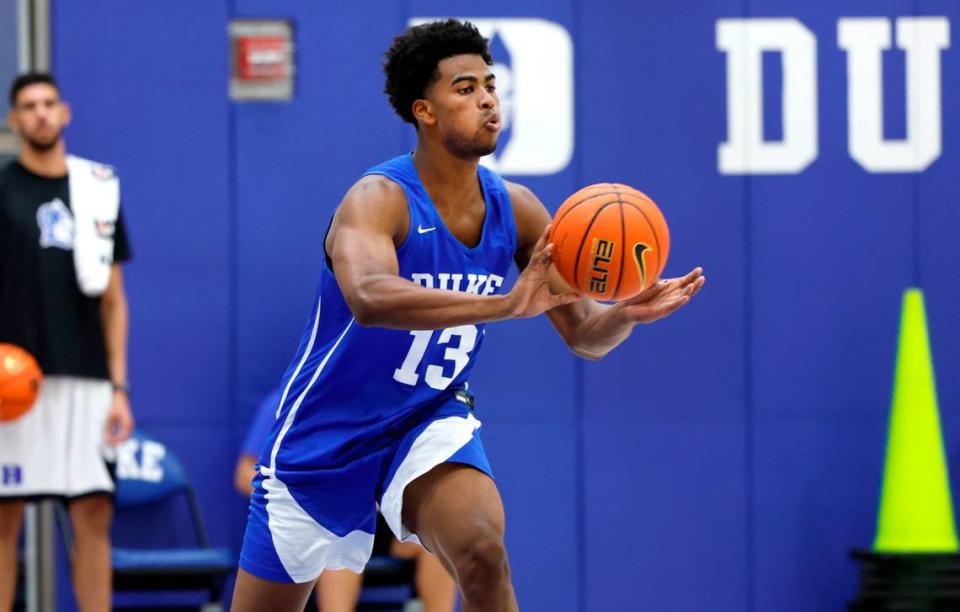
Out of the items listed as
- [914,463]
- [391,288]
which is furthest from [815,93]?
[391,288]

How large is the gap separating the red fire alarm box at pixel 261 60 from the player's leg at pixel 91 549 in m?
1.88

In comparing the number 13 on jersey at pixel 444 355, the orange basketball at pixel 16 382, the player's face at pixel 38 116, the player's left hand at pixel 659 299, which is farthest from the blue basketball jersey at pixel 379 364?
the player's face at pixel 38 116

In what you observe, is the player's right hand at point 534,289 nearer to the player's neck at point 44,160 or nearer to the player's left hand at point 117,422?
the player's left hand at point 117,422

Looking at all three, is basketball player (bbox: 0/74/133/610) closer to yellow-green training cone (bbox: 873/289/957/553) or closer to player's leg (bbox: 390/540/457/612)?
player's leg (bbox: 390/540/457/612)

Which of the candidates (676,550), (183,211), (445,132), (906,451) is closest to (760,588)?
(676,550)

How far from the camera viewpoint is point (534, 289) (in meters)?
3.33

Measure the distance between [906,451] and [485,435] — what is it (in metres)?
1.80

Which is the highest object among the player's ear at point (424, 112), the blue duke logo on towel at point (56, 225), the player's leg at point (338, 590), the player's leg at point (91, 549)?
the player's ear at point (424, 112)

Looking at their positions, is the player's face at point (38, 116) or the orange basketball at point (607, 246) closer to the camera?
the orange basketball at point (607, 246)

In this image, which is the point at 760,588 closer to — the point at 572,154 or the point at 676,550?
the point at 676,550

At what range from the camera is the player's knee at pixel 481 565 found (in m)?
3.39

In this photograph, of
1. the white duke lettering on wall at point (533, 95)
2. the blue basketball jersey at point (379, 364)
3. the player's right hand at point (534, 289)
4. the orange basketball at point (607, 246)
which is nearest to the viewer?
the player's right hand at point (534, 289)

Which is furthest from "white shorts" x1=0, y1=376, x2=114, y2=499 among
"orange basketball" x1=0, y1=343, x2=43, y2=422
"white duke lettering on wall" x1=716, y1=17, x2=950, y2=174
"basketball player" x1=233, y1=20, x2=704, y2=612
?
"white duke lettering on wall" x1=716, y1=17, x2=950, y2=174

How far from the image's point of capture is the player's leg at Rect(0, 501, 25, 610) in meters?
5.52
